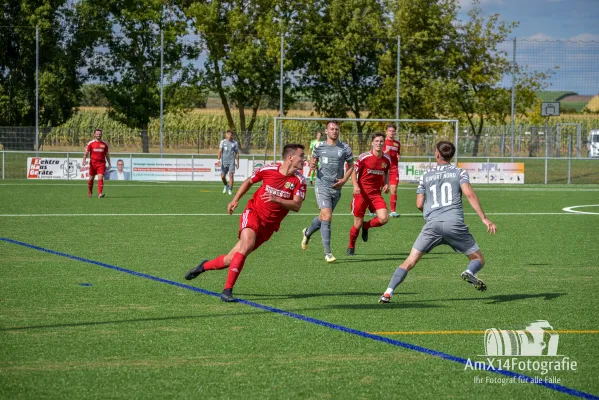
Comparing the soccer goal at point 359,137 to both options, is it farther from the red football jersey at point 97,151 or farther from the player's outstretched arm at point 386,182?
the player's outstretched arm at point 386,182

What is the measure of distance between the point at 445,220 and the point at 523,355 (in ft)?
7.61

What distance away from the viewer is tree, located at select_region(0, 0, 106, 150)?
43281 millimetres

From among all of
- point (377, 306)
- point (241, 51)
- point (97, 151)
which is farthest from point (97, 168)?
point (241, 51)

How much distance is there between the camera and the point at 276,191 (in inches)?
352

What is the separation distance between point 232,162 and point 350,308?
20292mm

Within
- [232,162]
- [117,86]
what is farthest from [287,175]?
[117,86]

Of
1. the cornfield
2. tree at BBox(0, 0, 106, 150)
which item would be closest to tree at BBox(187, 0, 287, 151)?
the cornfield

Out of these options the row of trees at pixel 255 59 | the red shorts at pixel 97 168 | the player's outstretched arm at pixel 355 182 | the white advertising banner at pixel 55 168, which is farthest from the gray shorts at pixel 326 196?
the row of trees at pixel 255 59

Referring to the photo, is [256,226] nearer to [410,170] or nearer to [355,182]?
[355,182]

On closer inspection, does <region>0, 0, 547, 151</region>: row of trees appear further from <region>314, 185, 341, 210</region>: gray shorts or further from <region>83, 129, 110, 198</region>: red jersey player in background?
→ <region>314, 185, 341, 210</region>: gray shorts

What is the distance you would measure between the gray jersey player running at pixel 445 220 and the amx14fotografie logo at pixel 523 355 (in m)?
1.39

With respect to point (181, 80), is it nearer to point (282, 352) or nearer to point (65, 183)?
point (65, 183)

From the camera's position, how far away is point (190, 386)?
5730 mm

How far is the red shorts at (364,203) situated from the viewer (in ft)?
44.4
